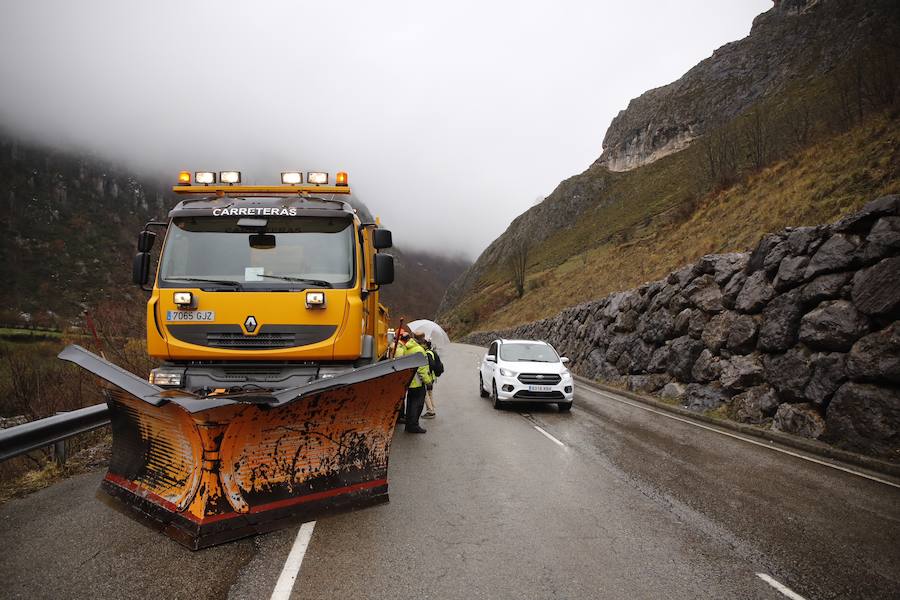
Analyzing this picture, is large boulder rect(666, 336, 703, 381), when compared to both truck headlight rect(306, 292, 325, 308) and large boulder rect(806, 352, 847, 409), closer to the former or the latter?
large boulder rect(806, 352, 847, 409)

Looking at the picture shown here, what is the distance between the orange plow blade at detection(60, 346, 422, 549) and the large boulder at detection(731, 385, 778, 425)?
8413mm

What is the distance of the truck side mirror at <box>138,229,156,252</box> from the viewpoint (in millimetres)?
5969

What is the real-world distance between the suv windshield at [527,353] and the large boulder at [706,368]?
349 centimetres

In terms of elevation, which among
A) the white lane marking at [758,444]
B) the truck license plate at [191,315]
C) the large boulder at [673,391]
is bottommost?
the white lane marking at [758,444]

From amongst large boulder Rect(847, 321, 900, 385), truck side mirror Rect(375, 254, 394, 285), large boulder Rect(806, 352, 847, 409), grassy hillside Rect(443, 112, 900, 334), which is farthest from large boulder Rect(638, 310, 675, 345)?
truck side mirror Rect(375, 254, 394, 285)

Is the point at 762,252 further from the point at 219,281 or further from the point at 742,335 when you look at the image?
the point at 219,281

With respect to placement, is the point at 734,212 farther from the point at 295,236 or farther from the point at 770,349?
the point at 295,236

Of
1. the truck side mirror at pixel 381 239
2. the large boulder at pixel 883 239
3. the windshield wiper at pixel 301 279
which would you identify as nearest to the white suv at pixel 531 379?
the large boulder at pixel 883 239

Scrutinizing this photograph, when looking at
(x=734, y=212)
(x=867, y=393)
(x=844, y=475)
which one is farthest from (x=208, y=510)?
(x=734, y=212)

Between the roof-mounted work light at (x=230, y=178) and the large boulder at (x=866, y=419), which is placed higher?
the roof-mounted work light at (x=230, y=178)

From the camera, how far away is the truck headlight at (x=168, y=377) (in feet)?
16.9

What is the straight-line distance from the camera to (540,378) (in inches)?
442

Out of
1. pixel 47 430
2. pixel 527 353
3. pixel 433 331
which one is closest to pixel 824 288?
pixel 527 353

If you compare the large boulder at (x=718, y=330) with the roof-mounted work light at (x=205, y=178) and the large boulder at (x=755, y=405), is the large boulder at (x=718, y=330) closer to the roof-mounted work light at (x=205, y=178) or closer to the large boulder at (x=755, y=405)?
the large boulder at (x=755, y=405)
